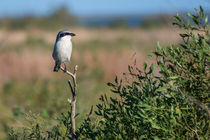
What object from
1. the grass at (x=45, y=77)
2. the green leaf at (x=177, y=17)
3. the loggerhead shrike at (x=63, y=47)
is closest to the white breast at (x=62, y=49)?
the loggerhead shrike at (x=63, y=47)

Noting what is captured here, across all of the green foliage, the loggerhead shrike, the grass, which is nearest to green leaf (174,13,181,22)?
the green foliage

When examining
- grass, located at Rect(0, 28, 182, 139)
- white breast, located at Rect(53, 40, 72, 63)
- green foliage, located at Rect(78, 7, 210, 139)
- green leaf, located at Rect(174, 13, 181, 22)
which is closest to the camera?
green foliage, located at Rect(78, 7, 210, 139)

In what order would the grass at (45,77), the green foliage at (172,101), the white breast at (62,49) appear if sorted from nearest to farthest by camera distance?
1. the green foliage at (172,101)
2. the white breast at (62,49)
3. the grass at (45,77)

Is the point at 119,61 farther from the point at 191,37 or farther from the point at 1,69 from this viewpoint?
the point at 191,37

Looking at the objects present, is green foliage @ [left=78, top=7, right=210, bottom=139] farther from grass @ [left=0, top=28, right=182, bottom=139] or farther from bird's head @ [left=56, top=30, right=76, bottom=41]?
grass @ [left=0, top=28, right=182, bottom=139]

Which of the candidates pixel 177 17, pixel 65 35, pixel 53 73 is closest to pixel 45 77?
pixel 53 73

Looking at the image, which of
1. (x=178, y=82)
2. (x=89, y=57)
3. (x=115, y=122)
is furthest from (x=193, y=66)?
(x=89, y=57)

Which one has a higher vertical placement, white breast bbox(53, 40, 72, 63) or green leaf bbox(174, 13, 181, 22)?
white breast bbox(53, 40, 72, 63)

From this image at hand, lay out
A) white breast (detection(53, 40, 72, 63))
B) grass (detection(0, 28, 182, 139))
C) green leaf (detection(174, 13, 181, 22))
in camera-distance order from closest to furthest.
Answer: green leaf (detection(174, 13, 181, 22)) → white breast (detection(53, 40, 72, 63)) → grass (detection(0, 28, 182, 139))

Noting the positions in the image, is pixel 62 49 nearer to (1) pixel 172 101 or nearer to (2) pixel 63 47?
(2) pixel 63 47

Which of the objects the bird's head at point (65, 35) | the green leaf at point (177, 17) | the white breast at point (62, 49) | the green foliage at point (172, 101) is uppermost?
the bird's head at point (65, 35)

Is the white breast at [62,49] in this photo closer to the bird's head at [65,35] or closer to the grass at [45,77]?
the bird's head at [65,35]

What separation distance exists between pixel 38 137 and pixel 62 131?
0.21m

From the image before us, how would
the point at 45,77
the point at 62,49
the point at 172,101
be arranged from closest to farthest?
the point at 172,101, the point at 62,49, the point at 45,77
